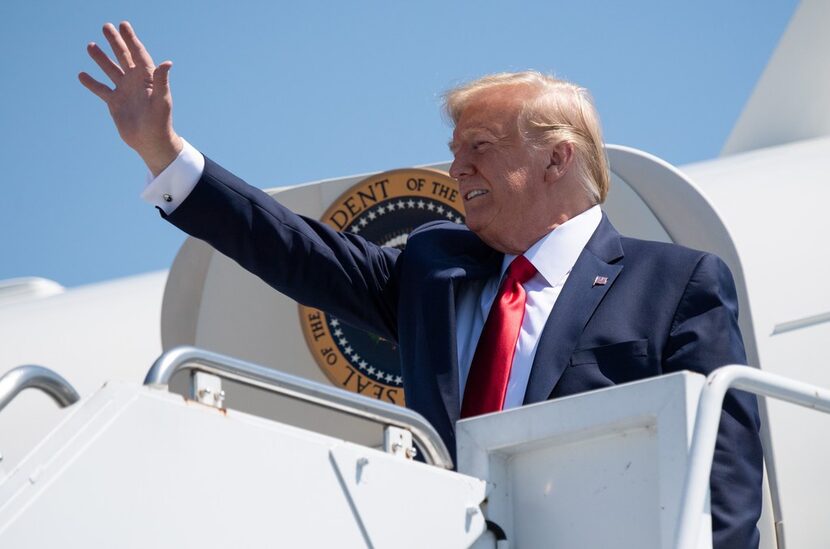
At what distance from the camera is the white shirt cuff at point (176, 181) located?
338cm

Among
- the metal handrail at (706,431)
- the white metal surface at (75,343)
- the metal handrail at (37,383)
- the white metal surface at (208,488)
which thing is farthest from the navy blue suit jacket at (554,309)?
the white metal surface at (75,343)

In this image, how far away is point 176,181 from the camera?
11.1 feet

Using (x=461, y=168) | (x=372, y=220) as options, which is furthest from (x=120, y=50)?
(x=372, y=220)

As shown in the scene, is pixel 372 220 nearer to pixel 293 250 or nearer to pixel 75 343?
pixel 75 343

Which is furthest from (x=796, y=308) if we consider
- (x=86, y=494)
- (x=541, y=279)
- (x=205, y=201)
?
(x=86, y=494)

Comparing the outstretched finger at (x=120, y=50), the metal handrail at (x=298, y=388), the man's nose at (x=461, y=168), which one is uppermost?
the man's nose at (x=461, y=168)

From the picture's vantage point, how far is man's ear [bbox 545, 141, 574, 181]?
353 centimetres

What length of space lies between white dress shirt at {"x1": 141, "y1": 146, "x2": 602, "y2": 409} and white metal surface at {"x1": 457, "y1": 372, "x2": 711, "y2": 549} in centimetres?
80

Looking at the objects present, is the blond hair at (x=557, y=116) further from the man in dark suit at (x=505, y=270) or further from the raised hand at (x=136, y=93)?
the raised hand at (x=136, y=93)

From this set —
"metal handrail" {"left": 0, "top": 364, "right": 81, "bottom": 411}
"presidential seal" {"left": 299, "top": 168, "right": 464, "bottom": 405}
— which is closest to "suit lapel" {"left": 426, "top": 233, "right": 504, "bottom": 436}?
"metal handrail" {"left": 0, "top": 364, "right": 81, "bottom": 411}

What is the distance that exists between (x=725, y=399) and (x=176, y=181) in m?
1.40

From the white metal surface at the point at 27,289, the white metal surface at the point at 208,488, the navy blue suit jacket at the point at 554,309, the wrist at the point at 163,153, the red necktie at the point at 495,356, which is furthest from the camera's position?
the white metal surface at the point at 27,289

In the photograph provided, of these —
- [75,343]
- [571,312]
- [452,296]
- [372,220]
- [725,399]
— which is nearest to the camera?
[725,399]

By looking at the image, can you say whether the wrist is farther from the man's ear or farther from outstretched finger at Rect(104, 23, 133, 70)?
the man's ear
